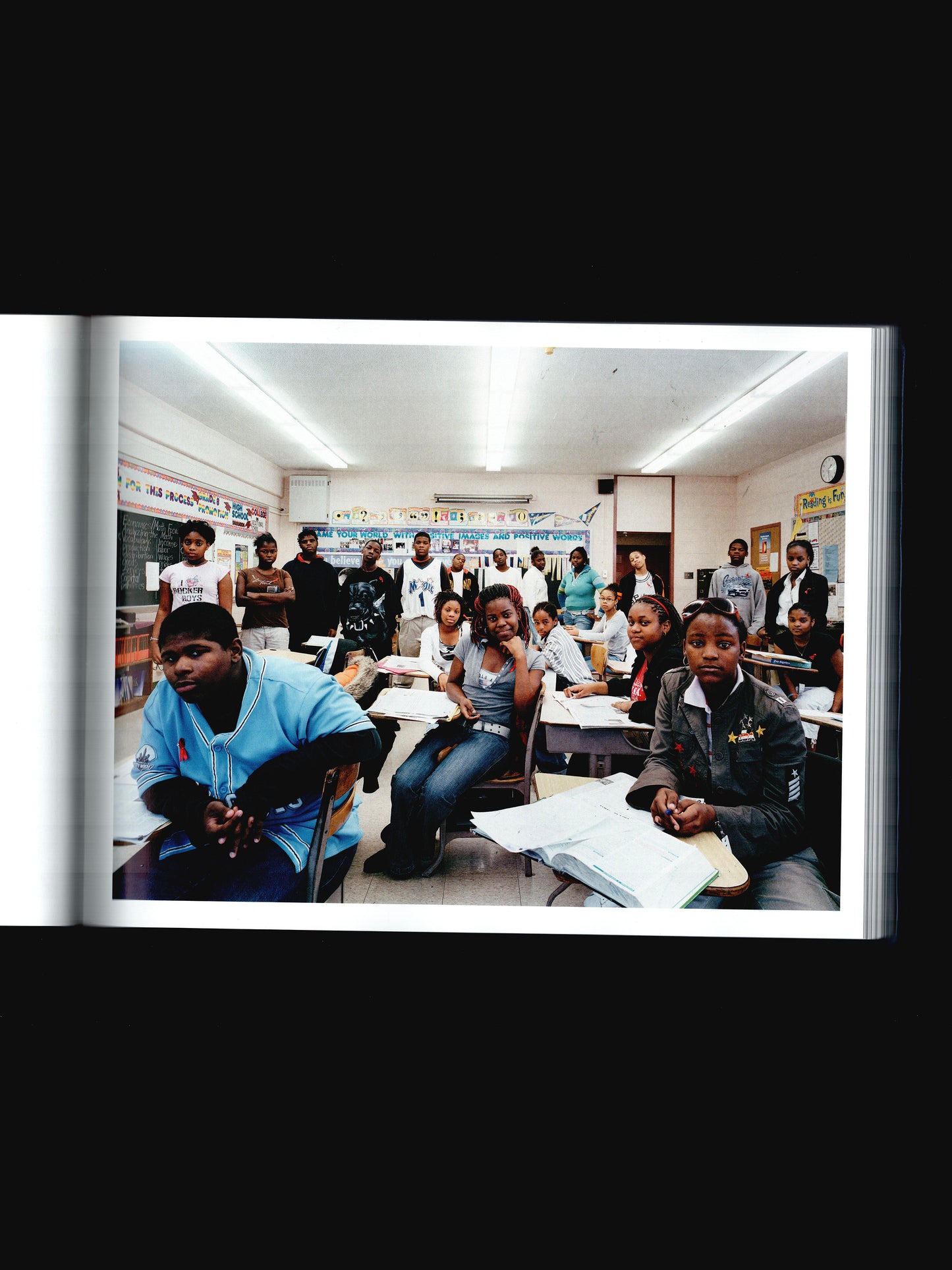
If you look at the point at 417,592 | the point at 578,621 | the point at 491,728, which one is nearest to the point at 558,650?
the point at 578,621

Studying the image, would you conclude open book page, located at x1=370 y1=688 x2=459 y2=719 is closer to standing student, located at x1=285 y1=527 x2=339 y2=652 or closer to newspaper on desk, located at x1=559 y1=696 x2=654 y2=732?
standing student, located at x1=285 y1=527 x2=339 y2=652

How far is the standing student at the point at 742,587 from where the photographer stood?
218 centimetres

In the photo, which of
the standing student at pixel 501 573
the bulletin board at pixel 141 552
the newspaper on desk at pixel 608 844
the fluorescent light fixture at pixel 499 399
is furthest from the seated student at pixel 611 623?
the bulletin board at pixel 141 552

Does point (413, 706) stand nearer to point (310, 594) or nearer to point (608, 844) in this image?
point (310, 594)

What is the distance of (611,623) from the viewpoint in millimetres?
2289

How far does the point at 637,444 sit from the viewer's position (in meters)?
2.28

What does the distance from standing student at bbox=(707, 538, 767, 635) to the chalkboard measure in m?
1.77

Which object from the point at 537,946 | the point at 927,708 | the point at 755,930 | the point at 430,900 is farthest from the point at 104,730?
the point at 927,708

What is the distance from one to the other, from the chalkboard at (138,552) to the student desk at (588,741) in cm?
136

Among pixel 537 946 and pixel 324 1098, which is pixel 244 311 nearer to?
pixel 537 946

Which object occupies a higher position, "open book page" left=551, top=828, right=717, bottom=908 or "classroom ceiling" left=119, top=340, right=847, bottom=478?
"classroom ceiling" left=119, top=340, right=847, bottom=478

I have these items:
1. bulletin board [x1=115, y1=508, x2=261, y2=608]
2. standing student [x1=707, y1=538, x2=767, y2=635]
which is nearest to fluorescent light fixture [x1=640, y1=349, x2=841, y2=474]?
standing student [x1=707, y1=538, x2=767, y2=635]

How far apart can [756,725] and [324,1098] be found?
1.73 meters

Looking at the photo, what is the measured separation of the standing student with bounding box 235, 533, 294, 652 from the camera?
217 cm
